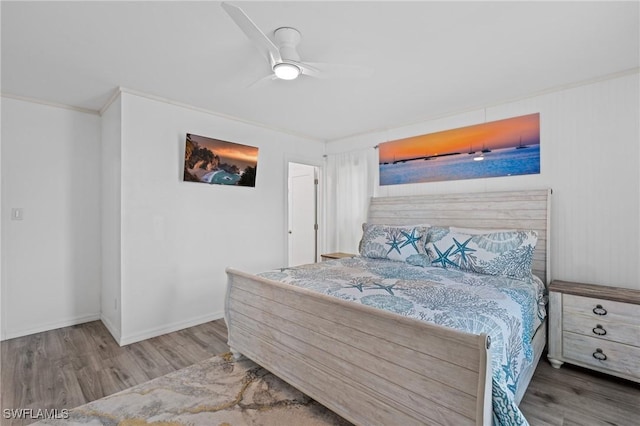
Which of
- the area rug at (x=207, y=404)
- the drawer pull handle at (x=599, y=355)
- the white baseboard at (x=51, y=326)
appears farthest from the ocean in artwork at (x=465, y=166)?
the white baseboard at (x=51, y=326)

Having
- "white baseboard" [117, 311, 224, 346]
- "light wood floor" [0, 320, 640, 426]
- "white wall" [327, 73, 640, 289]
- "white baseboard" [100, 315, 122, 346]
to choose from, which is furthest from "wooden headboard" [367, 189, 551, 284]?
"white baseboard" [100, 315, 122, 346]

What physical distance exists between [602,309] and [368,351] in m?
2.01

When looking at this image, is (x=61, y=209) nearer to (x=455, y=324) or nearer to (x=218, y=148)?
(x=218, y=148)

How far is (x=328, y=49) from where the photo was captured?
2141mm

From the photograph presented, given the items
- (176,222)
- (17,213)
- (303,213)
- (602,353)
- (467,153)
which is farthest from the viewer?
(303,213)

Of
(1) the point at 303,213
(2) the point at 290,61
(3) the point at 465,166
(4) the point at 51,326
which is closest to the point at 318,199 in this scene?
(1) the point at 303,213

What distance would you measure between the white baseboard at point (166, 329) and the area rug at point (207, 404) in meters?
0.88

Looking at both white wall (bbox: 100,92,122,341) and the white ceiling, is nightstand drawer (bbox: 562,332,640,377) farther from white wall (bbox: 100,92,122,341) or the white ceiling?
white wall (bbox: 100,92,122,341)

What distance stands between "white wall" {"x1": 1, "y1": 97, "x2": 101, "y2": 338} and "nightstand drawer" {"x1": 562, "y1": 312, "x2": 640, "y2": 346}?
483 centimetres

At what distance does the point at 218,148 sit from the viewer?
351 centimetres

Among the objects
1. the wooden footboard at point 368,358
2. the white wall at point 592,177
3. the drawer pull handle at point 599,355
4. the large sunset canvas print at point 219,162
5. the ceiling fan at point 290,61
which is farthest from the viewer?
the large sunset canvas print at point 219,162

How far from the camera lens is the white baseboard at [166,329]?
2885 mm

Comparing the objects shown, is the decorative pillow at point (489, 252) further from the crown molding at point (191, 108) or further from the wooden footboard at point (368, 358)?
the crown molding at point (191, 108)

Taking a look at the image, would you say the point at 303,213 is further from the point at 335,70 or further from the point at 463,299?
the point at 463,299
